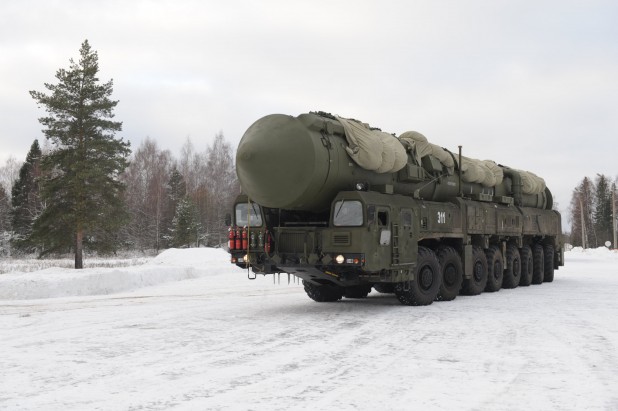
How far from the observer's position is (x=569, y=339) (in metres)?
8.26

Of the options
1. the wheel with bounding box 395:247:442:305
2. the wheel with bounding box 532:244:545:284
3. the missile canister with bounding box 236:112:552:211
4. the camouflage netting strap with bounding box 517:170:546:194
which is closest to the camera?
the missile canister with bounding box 236:112:552:211

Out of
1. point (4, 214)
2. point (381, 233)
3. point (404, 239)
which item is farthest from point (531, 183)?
point (4, 214)

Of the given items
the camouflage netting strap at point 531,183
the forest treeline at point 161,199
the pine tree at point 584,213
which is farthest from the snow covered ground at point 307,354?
the pine tree at point 584,213

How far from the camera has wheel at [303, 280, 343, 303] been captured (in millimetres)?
13516

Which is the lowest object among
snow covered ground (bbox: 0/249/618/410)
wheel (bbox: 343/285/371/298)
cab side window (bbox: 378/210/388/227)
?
snow covered ground (bbox: 0/249/618/410)

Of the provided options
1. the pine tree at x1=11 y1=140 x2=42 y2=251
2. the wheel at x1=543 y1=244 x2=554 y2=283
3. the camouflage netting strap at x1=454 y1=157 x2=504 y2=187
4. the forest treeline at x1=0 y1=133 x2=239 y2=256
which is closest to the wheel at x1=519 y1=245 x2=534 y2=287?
the wheel at x1=543 y1=244 x2=554 y2=283

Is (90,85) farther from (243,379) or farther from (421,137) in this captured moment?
(243,379)

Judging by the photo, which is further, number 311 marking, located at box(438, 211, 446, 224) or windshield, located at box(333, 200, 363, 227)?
number 311 marking, located at box(438, 211, 446, 224)

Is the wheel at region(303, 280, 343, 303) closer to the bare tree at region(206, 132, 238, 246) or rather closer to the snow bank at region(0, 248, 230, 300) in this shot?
the snow bank at region(0, 248, 230, 300)

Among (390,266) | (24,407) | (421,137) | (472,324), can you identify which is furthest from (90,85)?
(24,407)

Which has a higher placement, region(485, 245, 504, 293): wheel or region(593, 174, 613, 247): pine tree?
region(593, 174, 613, 247): pine tree

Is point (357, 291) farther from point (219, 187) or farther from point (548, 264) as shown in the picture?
point (219, 187)

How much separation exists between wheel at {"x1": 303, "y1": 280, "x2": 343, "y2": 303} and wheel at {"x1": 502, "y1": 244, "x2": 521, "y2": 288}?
6.55 m

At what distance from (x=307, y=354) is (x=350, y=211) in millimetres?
3975
